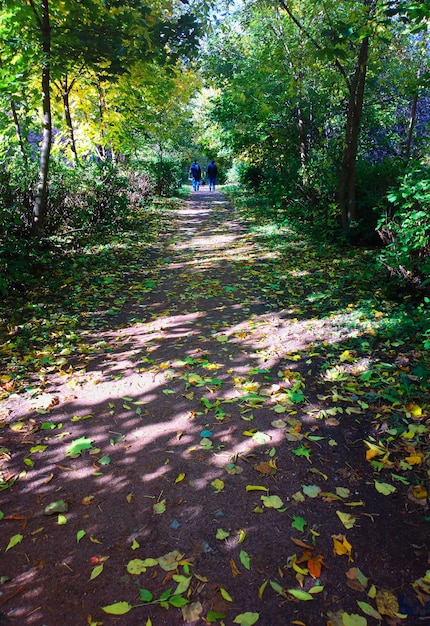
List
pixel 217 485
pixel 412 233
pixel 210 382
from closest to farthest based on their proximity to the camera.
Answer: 1. pixel 217 485
2. pixel 210 382
3. pixel 412 233

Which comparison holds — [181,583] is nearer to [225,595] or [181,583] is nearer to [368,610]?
[225,595]

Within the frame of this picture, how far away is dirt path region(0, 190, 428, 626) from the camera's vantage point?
6.17ft

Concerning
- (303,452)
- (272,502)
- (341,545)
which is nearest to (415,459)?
(303,452)

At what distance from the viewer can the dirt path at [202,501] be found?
1881 millimetres

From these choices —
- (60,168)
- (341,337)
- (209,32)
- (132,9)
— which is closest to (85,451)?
(341,337)

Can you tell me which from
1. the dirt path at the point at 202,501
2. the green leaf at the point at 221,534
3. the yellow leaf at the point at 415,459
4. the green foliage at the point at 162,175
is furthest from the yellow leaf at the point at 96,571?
the green foliage at the point at 162,175

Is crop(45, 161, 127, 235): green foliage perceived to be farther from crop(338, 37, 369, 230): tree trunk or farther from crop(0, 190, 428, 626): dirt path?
crop(338, 37, 369, 230): tree trunk

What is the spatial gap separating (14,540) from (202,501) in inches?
41.3

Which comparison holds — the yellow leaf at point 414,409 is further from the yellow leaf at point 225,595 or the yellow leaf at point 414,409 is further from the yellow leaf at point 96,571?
the yellow leaf at point 96,571

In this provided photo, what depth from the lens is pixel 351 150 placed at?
292 inches

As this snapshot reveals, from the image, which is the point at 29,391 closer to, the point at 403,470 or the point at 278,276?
the point at 403,470

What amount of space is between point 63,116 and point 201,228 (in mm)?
4704

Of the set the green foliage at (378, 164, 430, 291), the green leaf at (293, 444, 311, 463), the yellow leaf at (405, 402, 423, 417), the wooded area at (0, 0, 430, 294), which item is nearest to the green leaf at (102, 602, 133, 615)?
the green leaf at (293, 444, 311, 463)

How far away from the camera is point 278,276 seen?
22.1 feet
